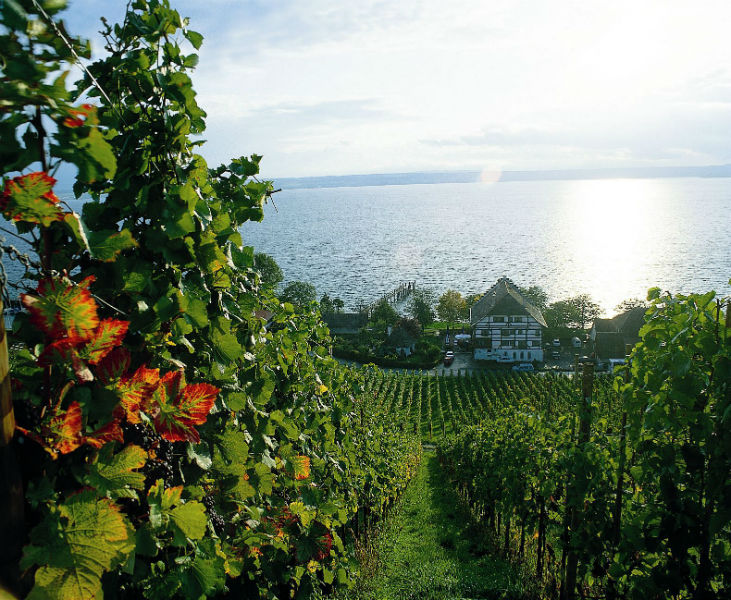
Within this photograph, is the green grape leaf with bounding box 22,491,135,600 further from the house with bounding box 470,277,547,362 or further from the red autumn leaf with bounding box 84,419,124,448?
the house with bounding box 470,277,547,362

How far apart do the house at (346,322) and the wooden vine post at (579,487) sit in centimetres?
4980

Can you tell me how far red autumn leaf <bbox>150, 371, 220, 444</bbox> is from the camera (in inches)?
66.0

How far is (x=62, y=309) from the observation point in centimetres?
140

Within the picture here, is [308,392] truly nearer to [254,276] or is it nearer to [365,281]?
[254,276]

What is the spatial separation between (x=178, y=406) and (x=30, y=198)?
29.6 inches

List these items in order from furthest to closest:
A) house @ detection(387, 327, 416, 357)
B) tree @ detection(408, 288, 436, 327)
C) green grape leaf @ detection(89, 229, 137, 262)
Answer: tree @ detection(408, 288, 436, 327)
house @ detection(387, 327, 416, 357)
green grape leaf @ detection(89, 229, 137, 262)

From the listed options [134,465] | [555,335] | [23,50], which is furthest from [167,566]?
[555,335]

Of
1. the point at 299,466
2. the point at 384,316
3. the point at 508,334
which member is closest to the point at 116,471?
the point at 299,466

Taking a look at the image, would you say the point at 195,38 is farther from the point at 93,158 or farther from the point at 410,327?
the point at 410,327

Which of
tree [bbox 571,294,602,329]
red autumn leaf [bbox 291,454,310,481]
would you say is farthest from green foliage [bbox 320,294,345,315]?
red autumn leaf [bbox 291,454,310,481]

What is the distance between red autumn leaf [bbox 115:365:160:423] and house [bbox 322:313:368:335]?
2081 inches

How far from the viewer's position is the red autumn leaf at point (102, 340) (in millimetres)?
1466

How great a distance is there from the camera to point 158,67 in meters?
2.09

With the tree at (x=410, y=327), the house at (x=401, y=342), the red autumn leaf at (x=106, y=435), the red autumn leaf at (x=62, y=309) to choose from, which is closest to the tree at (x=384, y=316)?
the tree at (x=410, y=327)
